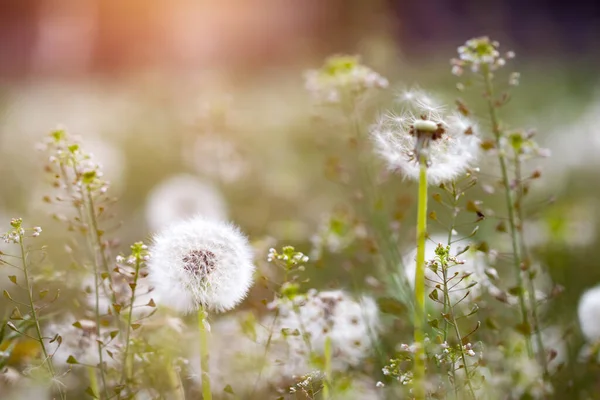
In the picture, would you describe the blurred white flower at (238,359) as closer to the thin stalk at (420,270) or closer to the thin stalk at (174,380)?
the thin stalk at (174,380)

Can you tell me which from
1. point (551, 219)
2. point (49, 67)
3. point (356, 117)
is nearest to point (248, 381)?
point (356, 117)

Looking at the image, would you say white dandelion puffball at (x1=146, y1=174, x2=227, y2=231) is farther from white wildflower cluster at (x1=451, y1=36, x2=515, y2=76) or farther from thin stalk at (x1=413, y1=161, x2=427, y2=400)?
thin stalk at (x1=413, y1=161, x2=427, y2=400)

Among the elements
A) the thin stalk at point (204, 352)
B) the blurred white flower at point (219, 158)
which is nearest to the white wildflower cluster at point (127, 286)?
the thin stalk at point (204, 352)

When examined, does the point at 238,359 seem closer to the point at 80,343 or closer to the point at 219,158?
the point at 80,343

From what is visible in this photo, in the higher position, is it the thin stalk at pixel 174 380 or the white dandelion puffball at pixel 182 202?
the white dandelion puffball at pixel 182 202

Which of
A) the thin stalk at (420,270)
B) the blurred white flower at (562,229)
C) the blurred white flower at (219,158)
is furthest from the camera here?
the blurred white flower at (219,158)

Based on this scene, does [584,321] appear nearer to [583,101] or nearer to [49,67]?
[583,101]
